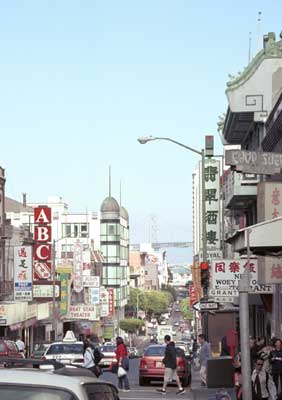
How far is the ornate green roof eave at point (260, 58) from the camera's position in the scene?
44.6 metres

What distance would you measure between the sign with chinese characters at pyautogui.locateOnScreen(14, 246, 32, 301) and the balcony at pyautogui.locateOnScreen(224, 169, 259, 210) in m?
18.3

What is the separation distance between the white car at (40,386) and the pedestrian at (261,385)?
1386 cm

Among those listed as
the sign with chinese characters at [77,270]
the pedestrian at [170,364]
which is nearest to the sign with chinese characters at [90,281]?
the sign with chinese characters at [77,270]

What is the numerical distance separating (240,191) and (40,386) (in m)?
41.0

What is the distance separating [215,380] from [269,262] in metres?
12.0

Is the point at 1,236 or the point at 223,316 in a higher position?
the point at 1,236

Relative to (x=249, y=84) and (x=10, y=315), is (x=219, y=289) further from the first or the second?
(x=10, y=315)

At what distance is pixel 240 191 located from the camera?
4722 centimetres

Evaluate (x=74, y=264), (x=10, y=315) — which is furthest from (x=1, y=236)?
(x=74, y=264)

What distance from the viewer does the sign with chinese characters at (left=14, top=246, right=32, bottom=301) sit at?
64.4 meters

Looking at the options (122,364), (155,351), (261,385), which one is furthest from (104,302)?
(261,385)

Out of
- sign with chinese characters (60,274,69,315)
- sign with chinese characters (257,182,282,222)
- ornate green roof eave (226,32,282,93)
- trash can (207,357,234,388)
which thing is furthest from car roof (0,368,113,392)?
sign with chinese characters (60,274,69,315)

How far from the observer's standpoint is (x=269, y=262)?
20.3 m

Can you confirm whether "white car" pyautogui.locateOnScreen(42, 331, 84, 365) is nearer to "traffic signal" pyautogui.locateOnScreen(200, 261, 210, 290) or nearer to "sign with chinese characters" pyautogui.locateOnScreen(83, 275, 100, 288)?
"traffic signal" pyautogui.locateOnScreen(200, 261, 210, 290)
